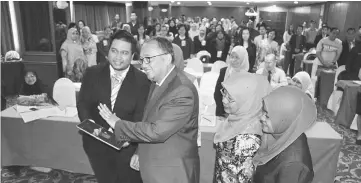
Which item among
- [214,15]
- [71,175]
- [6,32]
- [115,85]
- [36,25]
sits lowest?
[71,175]

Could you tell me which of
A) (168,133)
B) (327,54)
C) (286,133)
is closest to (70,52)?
(168,133)

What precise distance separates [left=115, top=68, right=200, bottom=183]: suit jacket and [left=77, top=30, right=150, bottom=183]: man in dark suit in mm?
352

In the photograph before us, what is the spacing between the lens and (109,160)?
1.94 metres

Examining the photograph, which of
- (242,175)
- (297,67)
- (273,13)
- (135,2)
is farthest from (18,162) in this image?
(273,13)

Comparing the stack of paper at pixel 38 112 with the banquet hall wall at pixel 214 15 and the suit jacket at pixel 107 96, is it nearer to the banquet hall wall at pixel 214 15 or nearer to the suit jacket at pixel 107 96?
the suit jacket at pixel 107 96

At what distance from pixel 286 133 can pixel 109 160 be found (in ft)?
3.90

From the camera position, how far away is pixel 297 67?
7289mm

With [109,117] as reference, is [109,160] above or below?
below

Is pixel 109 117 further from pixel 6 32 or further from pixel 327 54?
pixel 6 32

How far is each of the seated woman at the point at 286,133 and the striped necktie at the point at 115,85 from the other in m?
0.98

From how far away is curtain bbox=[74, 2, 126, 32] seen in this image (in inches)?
551

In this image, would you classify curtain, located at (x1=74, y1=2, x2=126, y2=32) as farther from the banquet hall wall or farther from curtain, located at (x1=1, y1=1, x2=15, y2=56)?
curtain, located at (x1=1, y1=1, x2=15, y2=56)

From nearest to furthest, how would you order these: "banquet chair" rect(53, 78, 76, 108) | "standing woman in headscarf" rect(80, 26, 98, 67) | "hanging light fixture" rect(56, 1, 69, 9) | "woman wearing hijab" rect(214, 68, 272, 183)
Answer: "woman wearing hijab" rect(214, 68, 272, 183)
"banquet chair" rect(53, 78, 76, 108)
"hanging light fixture" rect(56, 1, 69, 9)
"standing woman in headscarf" rect(80, 26, 98, 67)

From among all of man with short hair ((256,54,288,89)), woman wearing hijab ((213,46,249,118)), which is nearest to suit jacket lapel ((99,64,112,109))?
woman wearing hijab ((213,46,249,118))
